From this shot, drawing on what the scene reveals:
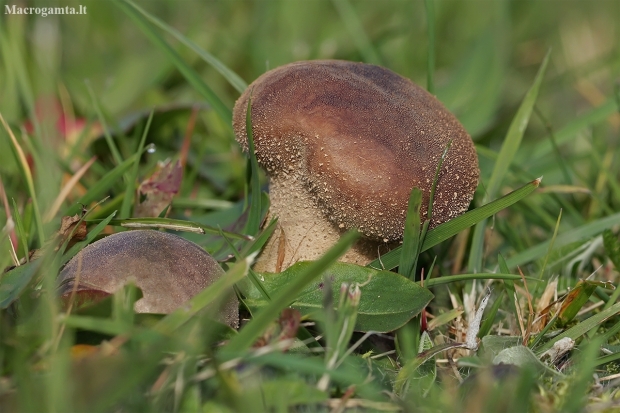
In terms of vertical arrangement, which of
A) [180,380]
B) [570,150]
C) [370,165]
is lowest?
[570,150]

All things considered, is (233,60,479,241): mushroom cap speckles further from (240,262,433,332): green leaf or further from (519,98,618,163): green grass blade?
(519,98,618,163): green grass blade

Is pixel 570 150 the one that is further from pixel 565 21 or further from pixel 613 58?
pixel 565 21

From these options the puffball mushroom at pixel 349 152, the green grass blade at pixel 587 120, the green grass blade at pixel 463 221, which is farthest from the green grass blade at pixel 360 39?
the green grass blade at pixel 463 221

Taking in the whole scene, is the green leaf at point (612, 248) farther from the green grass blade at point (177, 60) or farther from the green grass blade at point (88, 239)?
the green grass blade at point (88, 239)

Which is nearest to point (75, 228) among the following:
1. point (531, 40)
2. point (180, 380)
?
point (180, 380)

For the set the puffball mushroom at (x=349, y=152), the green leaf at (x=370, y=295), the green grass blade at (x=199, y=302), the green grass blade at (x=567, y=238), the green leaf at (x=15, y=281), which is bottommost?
the green grass blade at (x=567, y=238)

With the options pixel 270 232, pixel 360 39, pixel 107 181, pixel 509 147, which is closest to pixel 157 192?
pixel 107 181
